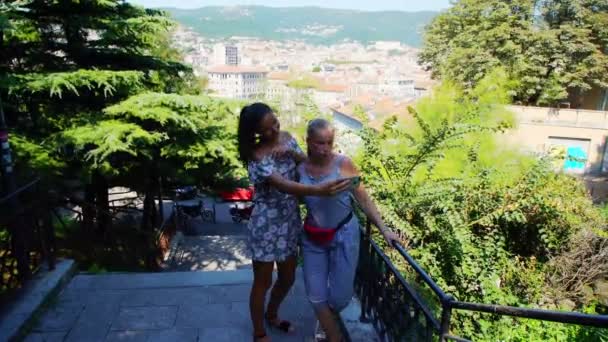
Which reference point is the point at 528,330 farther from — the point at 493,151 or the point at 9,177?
the point at 9,177

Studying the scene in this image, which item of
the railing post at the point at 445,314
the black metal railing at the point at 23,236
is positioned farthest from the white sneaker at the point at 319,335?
the black metal railing at the point at 23,236

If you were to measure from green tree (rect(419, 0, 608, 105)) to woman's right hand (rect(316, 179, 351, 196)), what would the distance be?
19109 millimetres

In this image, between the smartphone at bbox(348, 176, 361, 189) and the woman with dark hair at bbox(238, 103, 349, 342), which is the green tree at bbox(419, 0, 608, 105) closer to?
the woman with dark hair at bbox(238, 103, 349, 342)

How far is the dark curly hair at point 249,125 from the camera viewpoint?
7.84 feet

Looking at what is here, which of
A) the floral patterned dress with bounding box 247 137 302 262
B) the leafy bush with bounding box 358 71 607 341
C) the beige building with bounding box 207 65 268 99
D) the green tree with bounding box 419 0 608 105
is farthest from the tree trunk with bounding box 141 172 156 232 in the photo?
the beige building with bounding box 207 65 268 99

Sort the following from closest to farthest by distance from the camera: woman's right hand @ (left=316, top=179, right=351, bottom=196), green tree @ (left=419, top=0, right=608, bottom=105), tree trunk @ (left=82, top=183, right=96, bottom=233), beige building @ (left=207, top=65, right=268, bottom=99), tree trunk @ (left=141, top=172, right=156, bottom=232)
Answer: woman's right hand @ (left=316, top=179, right=351, bottom=196) < tree trunk @ (left=82, top=183, right=96, bottom=233) < tree trunk @ (left=141, top=172, right=156, bottom=232) < green tree @ (left=419, top=0, right=608, bottom=105) < beige building @ (left=207, top=65, right=268, bottom=99)

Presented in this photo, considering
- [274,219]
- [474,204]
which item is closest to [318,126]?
[274,219]

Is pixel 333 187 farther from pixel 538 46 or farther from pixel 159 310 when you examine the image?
pixel 538 46

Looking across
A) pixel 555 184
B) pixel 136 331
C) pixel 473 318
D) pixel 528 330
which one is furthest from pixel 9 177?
pixel 555 184

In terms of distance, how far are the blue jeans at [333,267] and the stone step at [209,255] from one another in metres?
6.50

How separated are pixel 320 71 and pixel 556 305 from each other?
16506 centimetres

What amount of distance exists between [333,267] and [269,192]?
1.86 feet

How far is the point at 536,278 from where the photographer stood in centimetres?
798

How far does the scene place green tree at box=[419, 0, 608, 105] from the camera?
19922 mm
